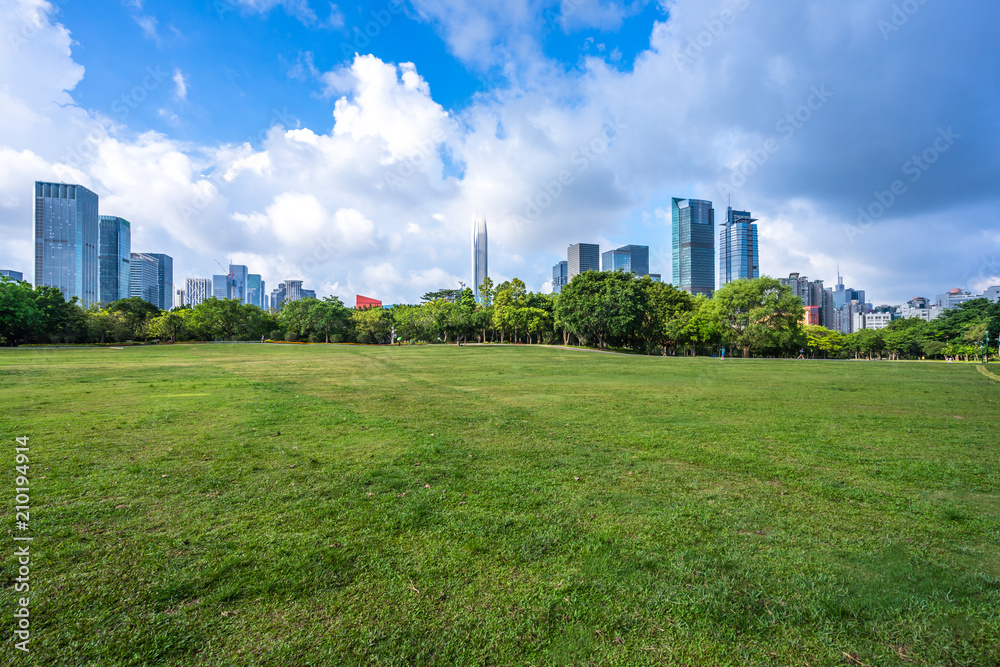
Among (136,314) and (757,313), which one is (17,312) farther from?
(757,313)

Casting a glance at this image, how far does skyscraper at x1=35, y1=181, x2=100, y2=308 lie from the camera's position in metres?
64.9

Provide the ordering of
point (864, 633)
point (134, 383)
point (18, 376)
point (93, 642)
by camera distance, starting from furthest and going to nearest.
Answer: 1. point (18, 376)
2. point (134, 383)
3. point (864, 633)
4. point (93, 642)

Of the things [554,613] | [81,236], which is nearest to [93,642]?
[554,613]

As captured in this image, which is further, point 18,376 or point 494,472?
point 18,376

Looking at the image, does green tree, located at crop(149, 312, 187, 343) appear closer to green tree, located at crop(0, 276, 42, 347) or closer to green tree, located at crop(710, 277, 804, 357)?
green tree, located at crop(0, 276, 42, 347)

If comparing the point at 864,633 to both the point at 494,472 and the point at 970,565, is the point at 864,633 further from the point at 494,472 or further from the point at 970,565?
the point at 494,472

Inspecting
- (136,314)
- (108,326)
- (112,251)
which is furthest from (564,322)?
(112,251)

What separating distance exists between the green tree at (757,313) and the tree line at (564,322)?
131 mm

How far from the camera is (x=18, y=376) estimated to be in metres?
16.4

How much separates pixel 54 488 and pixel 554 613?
593 centimetres

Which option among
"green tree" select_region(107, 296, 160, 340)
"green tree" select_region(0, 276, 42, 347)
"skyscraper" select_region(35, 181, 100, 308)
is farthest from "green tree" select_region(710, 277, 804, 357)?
"skyscraper" select_region(35, 181, 100, 308)

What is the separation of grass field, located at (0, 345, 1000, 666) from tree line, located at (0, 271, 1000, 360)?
45.3m

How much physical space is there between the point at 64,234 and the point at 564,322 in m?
85.7

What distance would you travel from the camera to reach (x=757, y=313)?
5284 cm
